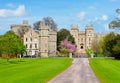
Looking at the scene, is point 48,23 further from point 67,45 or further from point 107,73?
point 107,73

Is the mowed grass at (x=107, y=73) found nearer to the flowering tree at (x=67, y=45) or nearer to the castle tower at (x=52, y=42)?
the castle tower at (x=52, y=42)

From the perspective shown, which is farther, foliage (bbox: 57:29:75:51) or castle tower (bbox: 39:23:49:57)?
foliage (bbox: 57:29:75:51)

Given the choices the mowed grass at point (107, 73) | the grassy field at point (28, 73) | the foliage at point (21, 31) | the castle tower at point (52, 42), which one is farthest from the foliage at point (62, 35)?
the grassy field at point (28, 73)

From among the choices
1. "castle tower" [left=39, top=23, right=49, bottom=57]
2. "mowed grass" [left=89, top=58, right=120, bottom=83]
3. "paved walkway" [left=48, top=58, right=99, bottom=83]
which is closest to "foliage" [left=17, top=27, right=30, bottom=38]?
"castle tower" [left=39, top=23, right=49, bottom=57]

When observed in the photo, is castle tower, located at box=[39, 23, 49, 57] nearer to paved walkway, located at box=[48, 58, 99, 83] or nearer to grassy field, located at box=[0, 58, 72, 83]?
grassy field, located at box=[0, 58, 72, 83]

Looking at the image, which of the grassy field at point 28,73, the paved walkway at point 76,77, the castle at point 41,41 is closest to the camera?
the paved walkway at point 76,77

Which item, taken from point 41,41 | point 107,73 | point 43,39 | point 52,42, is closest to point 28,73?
point 107,73

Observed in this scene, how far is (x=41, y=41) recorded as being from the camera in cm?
13900

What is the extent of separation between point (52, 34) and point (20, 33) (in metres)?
21.2

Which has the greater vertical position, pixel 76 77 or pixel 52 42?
pixel 52 42

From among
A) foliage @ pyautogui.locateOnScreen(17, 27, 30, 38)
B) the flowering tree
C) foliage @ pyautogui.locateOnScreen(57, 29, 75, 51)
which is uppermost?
foliage @ pyautogui.locateOnScreen(17, 27, 30, 38)

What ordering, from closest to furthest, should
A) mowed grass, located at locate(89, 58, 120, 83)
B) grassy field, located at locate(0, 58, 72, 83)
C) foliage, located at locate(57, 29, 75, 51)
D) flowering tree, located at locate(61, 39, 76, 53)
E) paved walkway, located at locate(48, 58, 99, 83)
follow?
paved walkway, located at locate(48, 58, 99, 83)
grassy field, located at locate(0, 58, 72, 83)
mowed grass, located at locate(89, 58, 120, 83)
flowering tree, located at locate(61, 39, 76, 53)
foliage, located at locate(57, 29, 75, 51)

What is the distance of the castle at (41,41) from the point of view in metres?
138

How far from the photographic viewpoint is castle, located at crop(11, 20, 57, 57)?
452ft
